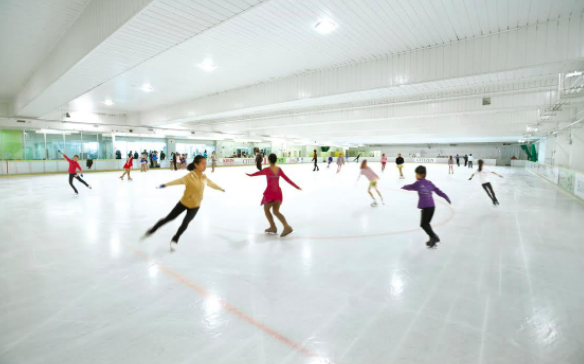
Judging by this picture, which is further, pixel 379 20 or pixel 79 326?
pixel 379 20

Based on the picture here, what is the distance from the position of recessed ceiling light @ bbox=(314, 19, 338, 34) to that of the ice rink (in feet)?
14.6

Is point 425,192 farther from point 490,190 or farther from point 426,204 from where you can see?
point 490,190

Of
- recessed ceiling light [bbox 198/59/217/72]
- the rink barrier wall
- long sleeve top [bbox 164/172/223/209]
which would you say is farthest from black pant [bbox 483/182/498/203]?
recessed ceiling light [bbox 198/59/217/72]

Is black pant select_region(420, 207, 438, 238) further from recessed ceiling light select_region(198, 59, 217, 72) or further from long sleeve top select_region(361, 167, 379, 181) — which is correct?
recessed ceiling light select_region(198, 59, 217, 72)

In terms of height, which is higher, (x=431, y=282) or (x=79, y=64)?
(x=79, y=64)

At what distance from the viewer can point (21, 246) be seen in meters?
4.57

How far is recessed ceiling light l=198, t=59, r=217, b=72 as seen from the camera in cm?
909

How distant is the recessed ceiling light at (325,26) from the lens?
6.27 m

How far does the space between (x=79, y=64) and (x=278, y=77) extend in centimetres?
617

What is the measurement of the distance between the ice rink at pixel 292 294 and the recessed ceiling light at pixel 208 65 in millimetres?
5631

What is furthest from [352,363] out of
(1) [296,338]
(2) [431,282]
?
(2) [431,282]

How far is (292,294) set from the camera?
300 centimetres

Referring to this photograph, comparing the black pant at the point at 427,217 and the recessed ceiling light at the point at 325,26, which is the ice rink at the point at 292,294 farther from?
the recessed ceiling light at the point at 325,26

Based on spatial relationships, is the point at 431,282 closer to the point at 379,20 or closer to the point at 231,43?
the point at 379,20
